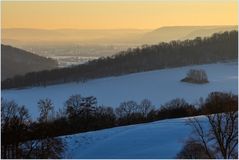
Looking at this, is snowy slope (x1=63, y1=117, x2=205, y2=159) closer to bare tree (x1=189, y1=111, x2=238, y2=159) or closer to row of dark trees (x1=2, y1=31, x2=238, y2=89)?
bare tree (x1=189, y1=111, x2=238, y2=159)

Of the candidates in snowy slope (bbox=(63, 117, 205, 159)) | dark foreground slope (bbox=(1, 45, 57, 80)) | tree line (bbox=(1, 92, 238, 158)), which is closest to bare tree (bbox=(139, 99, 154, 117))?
tree line (bbox=(1, 92, 238, 158))

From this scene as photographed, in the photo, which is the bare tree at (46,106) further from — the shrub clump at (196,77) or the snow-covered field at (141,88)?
the shrub clump at (196,77)

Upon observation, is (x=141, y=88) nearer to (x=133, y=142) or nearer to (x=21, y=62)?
(x=133, y=142)

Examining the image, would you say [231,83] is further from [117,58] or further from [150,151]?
[150,151]

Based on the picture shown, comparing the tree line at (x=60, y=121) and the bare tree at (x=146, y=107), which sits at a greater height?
the tree line at (x=60, y=121)

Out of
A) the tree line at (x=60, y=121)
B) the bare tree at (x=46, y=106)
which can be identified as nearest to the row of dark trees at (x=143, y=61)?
the bare tree at (x=46, y=106)

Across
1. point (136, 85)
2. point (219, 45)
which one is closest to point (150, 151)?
point (136, 85)

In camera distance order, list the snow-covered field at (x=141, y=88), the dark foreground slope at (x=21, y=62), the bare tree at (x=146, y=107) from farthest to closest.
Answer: the dark foreground slope at (x=21, y=62)
the snow-covered field at (x=141, y=88)
the bare tree at (x=146, y=107)
